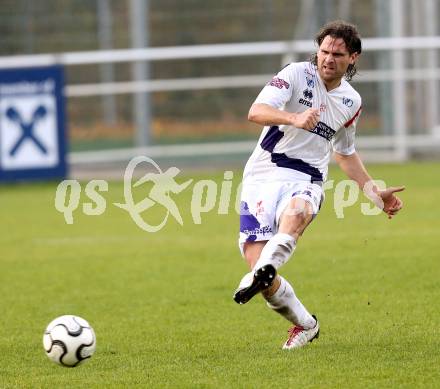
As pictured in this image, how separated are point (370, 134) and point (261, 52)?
8.81 ft

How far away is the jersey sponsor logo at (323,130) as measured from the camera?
6715 millimetres

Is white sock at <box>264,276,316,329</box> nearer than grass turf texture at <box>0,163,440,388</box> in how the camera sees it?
No

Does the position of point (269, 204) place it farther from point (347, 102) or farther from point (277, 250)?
point (347, 102)

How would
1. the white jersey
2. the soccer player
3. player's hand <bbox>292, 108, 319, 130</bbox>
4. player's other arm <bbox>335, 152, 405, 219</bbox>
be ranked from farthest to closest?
player's other arm <bbox>335, 152, 405, 219</bbox>
the white jersey
the soccer player
player's hand <bbox>292, 108, 319, 130</bbox>

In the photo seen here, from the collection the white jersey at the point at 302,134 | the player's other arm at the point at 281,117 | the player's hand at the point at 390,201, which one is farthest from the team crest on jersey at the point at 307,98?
the player's hand at the point at 390,201

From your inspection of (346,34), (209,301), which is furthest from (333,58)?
(209,301)

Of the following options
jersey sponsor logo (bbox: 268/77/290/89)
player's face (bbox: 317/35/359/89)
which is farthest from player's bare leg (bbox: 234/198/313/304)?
player's face (bbox: 317/35/359/89)

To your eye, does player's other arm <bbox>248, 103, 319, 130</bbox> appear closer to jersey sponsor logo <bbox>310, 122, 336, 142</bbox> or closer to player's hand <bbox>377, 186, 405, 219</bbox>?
jersey sponsor logo <bbox>310, 122, 336, 142</bbox>

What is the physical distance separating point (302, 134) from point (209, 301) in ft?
7.11

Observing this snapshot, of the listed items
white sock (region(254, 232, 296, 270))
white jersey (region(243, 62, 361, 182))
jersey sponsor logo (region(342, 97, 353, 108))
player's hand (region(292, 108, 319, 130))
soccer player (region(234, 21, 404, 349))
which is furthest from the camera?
jersey sponsor logo (region(342, 97, 353, 108))

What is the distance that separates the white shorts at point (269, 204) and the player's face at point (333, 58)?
2.11 ft

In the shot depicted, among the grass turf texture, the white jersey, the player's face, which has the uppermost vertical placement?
the player's face

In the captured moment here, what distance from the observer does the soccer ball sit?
5.94 meters

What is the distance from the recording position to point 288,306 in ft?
21.7
